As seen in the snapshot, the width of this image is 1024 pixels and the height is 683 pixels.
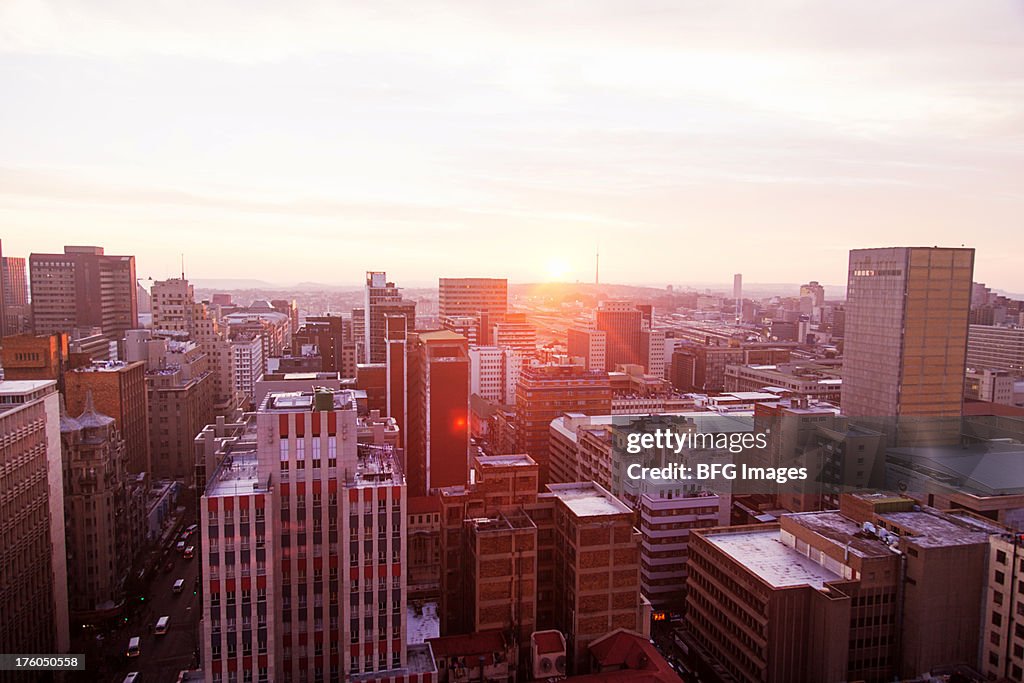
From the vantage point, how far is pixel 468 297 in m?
120

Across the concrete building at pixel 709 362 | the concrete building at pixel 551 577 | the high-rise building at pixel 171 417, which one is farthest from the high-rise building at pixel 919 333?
the high-rise building at pixel 171 417

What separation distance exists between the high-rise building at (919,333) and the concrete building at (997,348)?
170 ft

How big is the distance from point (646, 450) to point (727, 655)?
13402 mm

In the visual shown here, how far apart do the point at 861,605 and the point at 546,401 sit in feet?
116

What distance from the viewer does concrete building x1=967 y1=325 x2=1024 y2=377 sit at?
98.7 metres

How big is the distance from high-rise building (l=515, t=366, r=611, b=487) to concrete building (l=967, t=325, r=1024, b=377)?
63.9 m

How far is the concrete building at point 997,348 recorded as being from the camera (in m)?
98.7

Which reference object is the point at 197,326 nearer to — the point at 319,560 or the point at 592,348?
the point at 592,348

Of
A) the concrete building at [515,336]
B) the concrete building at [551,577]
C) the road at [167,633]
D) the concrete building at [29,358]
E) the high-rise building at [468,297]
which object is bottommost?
the road at [167,633]

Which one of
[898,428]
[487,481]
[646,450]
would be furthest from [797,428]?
[487,481]

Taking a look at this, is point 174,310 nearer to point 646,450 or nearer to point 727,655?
point 646,450

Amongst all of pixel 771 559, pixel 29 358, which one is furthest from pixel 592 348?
pixel 771 559

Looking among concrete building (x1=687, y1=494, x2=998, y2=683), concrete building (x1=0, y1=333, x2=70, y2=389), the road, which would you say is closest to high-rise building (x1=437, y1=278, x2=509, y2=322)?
concrete building (x1=0, y1=333, x2=70, y2=389)

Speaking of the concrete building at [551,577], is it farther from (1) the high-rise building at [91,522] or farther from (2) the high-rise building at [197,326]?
(2) the high-rise building at [197,326]
